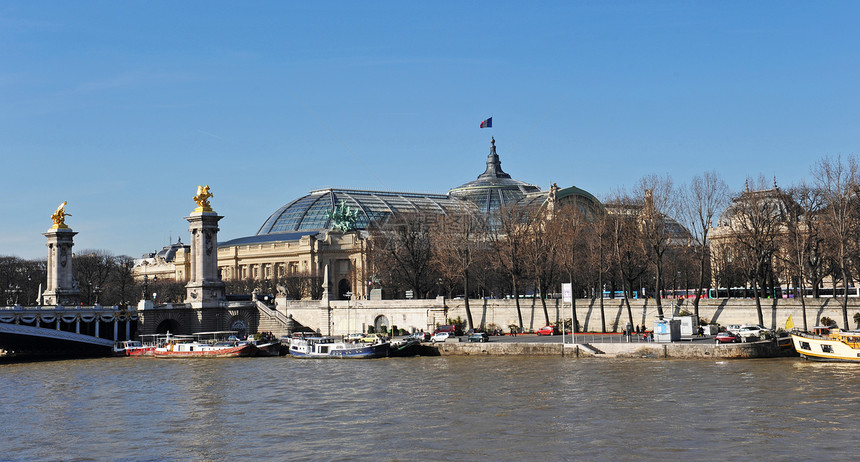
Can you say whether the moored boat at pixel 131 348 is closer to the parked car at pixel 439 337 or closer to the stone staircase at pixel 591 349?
the parked car at pixel 439 337

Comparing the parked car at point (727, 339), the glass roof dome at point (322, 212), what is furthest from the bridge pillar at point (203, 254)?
the glass roof dome at point (322, 212)

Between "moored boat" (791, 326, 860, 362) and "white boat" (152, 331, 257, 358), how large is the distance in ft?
146

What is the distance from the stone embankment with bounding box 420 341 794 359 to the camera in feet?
220

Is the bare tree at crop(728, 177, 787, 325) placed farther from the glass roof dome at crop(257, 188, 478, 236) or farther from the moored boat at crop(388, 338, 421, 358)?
the glass roof dome at crop(257, 188, 478, 236)

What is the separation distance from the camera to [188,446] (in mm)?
40875

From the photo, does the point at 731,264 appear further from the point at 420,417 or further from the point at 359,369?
the point at 420,417

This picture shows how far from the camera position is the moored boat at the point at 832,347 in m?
62.9

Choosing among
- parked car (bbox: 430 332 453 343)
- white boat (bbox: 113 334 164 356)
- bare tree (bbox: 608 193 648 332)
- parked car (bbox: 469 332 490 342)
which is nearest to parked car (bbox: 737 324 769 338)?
bare tree (bbox: 608 193 648 332)

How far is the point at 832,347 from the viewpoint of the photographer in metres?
63.2

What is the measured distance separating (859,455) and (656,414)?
1075cm

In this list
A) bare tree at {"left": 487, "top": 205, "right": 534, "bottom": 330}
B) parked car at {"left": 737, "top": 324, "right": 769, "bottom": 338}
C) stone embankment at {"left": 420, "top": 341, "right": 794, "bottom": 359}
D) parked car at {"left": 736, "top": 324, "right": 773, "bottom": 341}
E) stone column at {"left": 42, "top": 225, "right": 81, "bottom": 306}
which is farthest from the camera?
stone column at {"left": 42, "top": 225, "right": 81, "bottom": 306}

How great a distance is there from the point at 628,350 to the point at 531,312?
88.8ft

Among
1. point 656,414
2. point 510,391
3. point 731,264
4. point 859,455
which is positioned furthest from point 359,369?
point 731,264

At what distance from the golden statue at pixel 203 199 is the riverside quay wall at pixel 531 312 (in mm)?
14154
